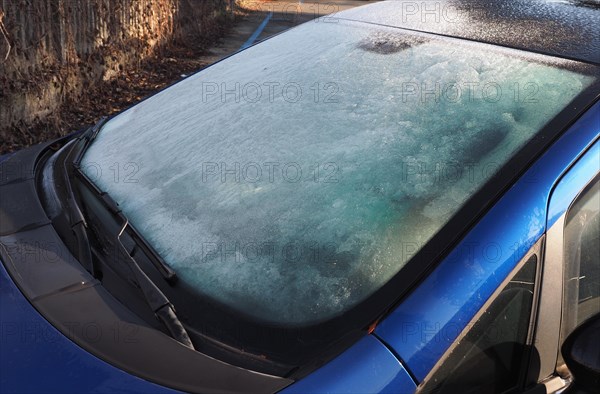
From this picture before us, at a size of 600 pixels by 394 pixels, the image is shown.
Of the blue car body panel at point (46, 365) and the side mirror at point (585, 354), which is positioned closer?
the blue car body panel at point (46, 365)

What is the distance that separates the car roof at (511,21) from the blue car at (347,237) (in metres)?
0.02

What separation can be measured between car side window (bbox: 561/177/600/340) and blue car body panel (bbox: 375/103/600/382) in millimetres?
79

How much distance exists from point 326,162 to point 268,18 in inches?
494

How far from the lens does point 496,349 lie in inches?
63.4

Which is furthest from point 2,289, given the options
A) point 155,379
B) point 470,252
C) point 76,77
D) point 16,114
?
point 76,77

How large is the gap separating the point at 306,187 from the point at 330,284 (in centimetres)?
34

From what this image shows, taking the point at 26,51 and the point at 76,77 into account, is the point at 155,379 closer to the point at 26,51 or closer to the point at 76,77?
the point at 26,51

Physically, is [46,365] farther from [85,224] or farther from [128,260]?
[85,224]

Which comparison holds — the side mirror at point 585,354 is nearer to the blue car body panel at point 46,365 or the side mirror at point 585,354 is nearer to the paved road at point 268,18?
the blue car body panel at point 46,365

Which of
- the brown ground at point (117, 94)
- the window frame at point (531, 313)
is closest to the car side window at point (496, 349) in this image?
the window frame at point (531, 313)

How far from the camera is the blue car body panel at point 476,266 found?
4.78 feet

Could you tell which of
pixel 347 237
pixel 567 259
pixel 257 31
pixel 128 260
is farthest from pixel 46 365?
pixel 257 31

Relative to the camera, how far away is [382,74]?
222cm

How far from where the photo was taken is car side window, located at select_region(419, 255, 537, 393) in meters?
1.51
